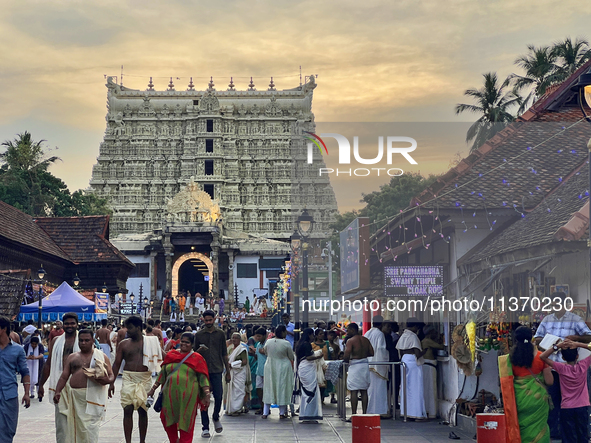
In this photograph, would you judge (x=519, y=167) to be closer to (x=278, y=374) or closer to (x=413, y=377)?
(x=413, y=377)

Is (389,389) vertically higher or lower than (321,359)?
lower

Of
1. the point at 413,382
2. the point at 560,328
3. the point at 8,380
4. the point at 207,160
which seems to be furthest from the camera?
the point at 207,160

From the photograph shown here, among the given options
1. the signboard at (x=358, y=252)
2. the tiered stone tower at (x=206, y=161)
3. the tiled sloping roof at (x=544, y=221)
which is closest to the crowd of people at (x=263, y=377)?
the signboard at (x=358, y=252)

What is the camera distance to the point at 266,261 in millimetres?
61719

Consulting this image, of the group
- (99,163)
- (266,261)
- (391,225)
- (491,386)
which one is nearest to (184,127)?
(99,163)

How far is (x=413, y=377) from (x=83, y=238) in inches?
1000

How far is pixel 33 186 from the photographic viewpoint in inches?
2165

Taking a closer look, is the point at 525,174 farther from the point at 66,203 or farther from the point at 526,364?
the point at 66,203

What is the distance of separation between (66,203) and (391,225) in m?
43.8

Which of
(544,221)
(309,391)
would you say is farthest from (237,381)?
(544,221)

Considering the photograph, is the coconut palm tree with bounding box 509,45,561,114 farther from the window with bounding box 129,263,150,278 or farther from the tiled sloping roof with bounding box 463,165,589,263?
the window with bounding box 129,263,150,278

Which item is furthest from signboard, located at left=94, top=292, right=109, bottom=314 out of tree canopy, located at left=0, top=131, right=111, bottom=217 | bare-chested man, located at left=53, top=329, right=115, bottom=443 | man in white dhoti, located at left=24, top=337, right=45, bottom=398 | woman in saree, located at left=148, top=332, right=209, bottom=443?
tree canopy, located at left=0, top=131, right=111, bottom=217

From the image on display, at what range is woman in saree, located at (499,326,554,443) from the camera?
27.0 feet

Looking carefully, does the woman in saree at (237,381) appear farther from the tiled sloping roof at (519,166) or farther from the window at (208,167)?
the window at (208,167)
